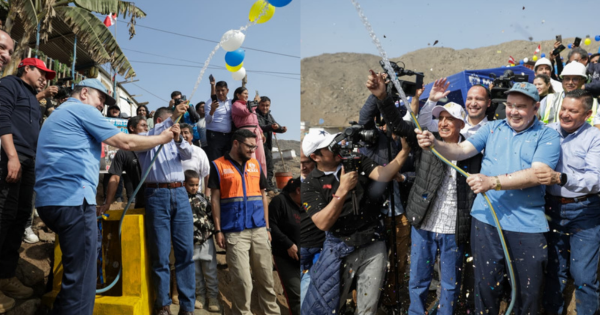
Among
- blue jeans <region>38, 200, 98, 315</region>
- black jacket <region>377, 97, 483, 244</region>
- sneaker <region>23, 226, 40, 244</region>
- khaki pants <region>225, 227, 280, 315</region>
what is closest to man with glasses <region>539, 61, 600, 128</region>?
black jacket <region>377, 97, 483, 244</region>

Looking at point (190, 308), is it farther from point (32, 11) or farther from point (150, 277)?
point (32, 11)

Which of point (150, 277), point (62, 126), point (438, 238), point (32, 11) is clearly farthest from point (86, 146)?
point (32, 11)

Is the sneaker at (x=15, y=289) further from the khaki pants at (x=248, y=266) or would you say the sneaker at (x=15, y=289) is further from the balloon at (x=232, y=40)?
the balloon at (x=232, y=40)

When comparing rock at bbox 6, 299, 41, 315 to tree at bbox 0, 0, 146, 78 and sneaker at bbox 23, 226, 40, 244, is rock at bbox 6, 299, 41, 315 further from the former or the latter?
tree at bbox 0, 0, 146, 78

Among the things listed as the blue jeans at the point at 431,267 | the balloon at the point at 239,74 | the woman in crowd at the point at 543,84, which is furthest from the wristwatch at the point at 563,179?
the balloon at the point at 239,74

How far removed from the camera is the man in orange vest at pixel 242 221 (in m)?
4.28

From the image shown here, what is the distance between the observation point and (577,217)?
3.21m

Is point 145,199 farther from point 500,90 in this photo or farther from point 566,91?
point 566,91

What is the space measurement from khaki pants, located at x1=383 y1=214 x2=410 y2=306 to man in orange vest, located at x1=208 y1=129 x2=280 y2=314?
1.21 meters

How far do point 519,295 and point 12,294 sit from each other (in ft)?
13.1

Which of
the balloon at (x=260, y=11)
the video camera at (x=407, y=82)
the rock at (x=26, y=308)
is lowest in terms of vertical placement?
the rock at (x=26, y=308)

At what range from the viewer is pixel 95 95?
3430 mm

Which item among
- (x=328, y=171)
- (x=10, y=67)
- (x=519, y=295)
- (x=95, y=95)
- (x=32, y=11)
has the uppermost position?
(x=32, y=11)

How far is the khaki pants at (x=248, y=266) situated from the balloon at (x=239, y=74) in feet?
11.7
